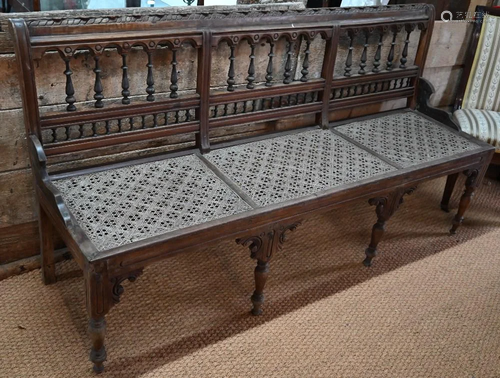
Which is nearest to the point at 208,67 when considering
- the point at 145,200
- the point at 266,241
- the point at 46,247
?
the point at 145,200

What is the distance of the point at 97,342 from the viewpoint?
1863 mm

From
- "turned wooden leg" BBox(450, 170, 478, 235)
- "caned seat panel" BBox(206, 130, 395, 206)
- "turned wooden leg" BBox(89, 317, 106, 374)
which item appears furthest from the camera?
"turned wooden leg" BBox(450, 170, 478, 235)

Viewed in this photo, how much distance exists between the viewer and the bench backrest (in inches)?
121

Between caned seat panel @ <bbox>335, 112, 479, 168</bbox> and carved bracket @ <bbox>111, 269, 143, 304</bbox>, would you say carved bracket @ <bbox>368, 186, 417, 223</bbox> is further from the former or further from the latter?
carved bracket @ <bbox>111, 269, 143, 304</bbox>

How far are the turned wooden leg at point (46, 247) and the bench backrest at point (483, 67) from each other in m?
2.42

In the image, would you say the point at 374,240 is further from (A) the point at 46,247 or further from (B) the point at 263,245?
(A) the point at 46,247

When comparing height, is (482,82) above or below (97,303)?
above

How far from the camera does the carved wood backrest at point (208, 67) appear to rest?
76.6 inches

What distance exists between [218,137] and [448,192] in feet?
4.60

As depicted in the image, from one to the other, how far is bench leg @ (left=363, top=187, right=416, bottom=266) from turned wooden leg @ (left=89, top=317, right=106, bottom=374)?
4.14 feet

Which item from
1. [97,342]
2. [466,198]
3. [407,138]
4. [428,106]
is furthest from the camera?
[428,106]

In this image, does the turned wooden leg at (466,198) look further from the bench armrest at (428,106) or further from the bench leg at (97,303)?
the bench leg at (97,303)

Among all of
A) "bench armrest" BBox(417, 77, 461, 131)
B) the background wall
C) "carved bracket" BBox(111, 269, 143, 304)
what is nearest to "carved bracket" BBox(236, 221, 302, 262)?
"carved bracket" BBox(111, 269, 143, 304)

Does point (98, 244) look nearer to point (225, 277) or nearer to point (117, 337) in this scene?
point (117, 337)
